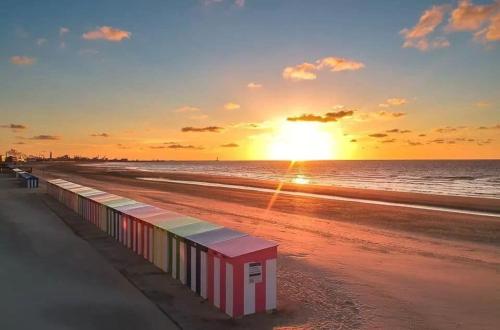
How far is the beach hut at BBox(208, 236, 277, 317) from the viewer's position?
8.33 m

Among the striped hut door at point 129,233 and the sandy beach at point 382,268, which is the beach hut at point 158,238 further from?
the sandy beach at point 382,268

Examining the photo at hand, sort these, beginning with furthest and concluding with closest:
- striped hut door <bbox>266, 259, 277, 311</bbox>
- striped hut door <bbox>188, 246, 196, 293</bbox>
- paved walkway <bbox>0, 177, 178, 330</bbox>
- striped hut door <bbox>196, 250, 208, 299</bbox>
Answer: striped hut door <bbox>188, 246, 196, 293</bbox> → striped hut door <bbox>196, 250, 208, 299</bbox> → striped hut door <bbox>266, 259, 277, 311</bbox> → paved walkway <bbox>0, 177, 178, 330</bbox>

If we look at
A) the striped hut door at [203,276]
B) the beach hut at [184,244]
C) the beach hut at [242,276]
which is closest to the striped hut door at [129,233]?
the beach hut at [184,244]

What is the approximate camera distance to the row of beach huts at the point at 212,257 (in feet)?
27.6

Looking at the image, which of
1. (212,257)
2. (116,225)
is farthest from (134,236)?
(212,257)

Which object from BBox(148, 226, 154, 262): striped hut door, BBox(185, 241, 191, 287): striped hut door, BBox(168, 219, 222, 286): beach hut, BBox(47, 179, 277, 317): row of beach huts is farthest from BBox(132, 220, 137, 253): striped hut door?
BBox(185, 241, 191, 287): striped hut door

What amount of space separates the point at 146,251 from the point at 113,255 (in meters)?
1.38

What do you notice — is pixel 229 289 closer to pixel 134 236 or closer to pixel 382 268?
pixel 382 268

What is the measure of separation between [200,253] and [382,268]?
19.6 feet

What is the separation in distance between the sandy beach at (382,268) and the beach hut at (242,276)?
571 mm

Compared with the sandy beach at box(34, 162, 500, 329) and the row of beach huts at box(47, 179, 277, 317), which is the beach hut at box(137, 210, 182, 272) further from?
the sandy beach at box(34, 162, 500, 329)

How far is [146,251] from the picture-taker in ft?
41.8

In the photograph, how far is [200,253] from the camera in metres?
9.30

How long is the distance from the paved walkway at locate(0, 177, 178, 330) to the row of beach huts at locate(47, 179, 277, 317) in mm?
1095
